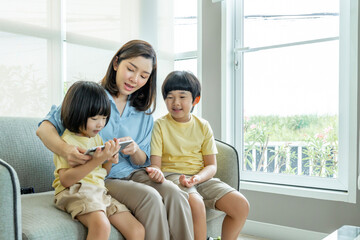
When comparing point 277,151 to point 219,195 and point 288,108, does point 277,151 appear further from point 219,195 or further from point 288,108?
point 219,195

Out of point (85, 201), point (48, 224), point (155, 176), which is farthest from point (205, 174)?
point (48, 224)

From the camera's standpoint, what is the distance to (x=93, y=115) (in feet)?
4.29

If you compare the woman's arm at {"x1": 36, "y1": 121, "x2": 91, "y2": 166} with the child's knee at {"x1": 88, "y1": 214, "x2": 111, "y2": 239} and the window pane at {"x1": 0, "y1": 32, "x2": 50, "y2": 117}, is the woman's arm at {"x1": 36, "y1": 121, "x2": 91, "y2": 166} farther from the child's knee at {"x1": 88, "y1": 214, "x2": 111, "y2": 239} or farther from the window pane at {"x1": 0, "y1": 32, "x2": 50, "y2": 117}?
the window pane at {"x1": 0, "y1": 32, "x2": 50, "y2": 117}

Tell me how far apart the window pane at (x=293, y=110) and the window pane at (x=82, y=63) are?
1124mm

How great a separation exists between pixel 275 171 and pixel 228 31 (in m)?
1.03

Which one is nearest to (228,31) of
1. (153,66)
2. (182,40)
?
(182,40)

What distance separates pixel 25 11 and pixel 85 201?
1794 mm

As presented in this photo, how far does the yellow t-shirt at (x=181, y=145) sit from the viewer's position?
5.46 feet

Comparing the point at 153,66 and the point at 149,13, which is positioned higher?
the point at 149,13

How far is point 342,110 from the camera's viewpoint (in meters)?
2.13

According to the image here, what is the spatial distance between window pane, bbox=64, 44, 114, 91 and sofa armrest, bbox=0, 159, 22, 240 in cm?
182

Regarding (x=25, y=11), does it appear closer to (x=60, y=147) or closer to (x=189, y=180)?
Answer: (x=60, y=147)

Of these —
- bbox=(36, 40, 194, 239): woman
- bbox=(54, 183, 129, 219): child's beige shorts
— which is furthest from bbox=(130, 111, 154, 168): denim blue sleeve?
bbox=(54, 183, 129, 219): child's beige shorts

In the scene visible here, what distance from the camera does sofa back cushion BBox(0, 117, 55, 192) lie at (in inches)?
61.2
